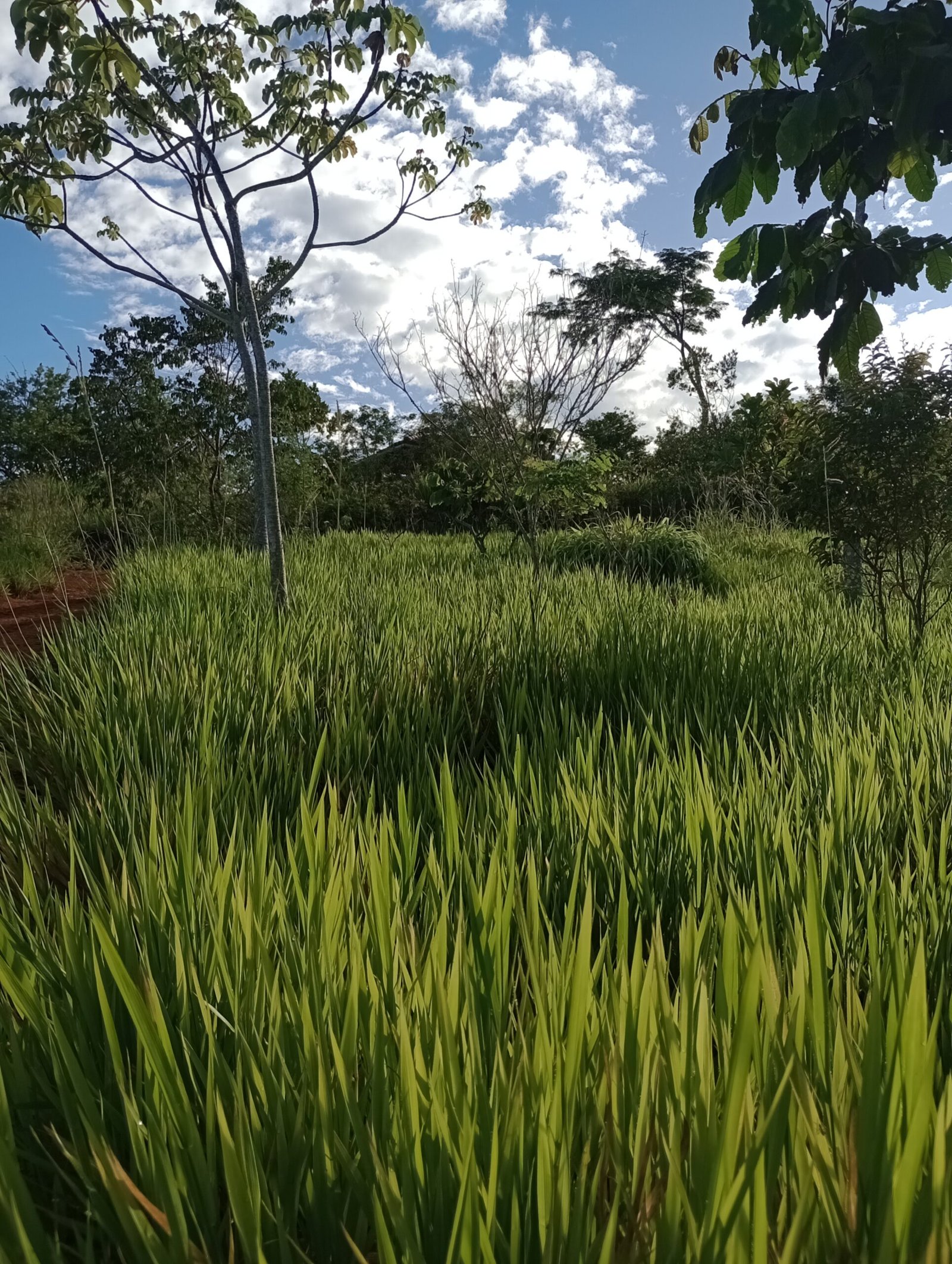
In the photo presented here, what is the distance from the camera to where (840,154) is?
1980 mm

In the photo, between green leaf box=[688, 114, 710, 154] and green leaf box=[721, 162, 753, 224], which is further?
green leaf box=[688, 114, 710, 154]

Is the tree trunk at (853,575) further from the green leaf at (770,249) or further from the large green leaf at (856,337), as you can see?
the green leaf at (770,249)

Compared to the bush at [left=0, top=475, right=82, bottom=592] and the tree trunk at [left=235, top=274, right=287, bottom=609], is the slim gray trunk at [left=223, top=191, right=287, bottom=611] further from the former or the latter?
the bush at [left=0, top=475, right=82, bottom=592]

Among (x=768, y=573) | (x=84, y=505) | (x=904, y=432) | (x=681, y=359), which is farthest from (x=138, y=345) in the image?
(x=681, y=359)

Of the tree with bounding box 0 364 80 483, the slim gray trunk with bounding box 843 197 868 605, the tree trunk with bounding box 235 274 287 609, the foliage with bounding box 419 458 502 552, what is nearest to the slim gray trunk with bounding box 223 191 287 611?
the tree trunk with bounding box 235 274 287 609

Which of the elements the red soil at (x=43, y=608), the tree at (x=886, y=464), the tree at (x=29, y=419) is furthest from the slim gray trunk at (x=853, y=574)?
the tree at (x=29, y=419)

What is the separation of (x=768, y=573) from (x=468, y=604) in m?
4.00

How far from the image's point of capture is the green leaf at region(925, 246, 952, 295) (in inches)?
79.9

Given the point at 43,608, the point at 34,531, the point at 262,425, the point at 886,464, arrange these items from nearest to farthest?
the point at 886,464 → the point at 262,425 → the point at 43,608 → the point at 34,531

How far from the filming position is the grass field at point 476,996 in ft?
2.02

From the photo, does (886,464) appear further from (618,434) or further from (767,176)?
(618,434)

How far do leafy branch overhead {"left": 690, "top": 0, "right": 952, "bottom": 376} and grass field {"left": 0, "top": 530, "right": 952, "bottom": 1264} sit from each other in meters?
1.09

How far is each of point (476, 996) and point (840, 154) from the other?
6.95ft

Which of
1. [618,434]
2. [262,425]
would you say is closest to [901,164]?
[262,425]
